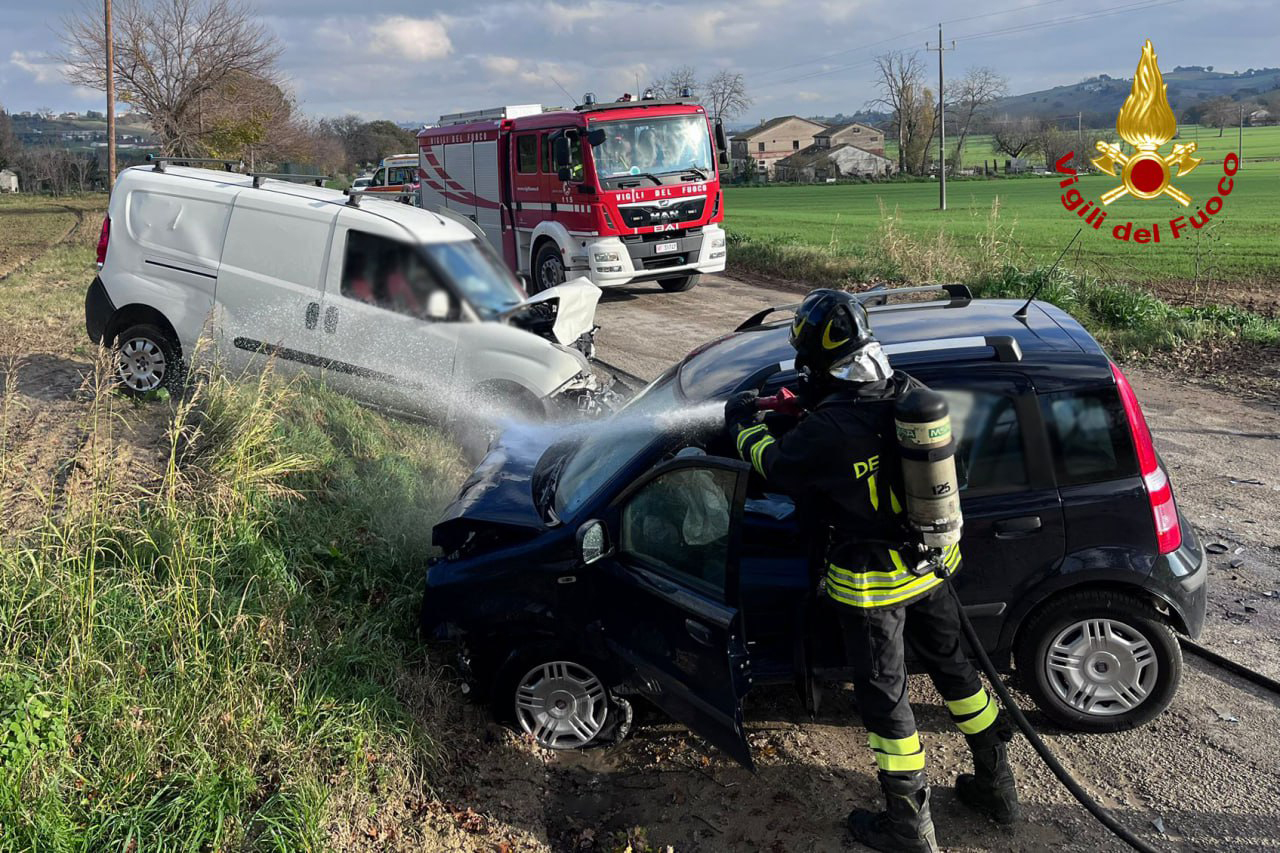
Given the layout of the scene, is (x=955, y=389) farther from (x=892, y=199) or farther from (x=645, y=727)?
(x=892, y=199)

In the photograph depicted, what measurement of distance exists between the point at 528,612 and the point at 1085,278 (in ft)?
36.9

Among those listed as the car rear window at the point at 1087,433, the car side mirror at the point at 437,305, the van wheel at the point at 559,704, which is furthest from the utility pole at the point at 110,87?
the car rear window at the point at 1087,433

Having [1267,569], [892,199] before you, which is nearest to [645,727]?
[1267,569]

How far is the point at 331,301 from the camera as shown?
24.8 feet

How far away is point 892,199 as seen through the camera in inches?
2167

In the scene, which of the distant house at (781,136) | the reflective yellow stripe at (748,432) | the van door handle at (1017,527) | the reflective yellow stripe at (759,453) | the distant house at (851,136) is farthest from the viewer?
the distant house at (781,136)

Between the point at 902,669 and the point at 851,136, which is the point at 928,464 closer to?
the point at 902,669

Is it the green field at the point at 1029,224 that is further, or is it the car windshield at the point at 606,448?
the green field at the point at 1029,224

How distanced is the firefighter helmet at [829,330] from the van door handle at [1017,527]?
1.09 metres

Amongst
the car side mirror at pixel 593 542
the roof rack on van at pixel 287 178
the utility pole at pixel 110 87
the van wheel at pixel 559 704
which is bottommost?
the van wheel at pixel 559 704

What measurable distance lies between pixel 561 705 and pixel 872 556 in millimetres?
1576

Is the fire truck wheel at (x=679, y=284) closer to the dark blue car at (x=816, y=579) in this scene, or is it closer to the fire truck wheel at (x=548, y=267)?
the fire truck wheel at (x=548, y=267)

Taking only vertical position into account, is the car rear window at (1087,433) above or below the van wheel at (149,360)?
below

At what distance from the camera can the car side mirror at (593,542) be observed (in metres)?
3.86
